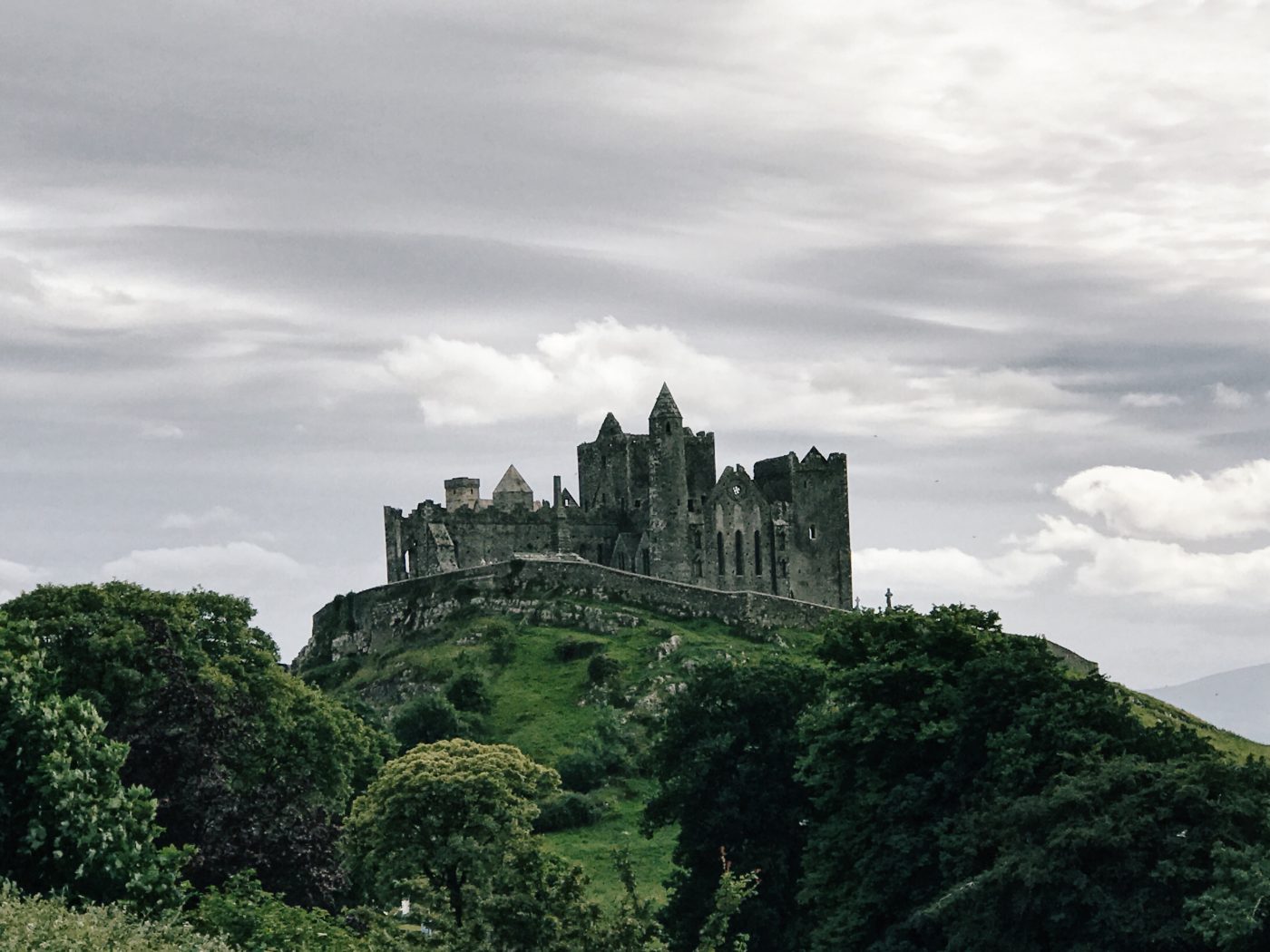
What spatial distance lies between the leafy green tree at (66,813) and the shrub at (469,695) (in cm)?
4579

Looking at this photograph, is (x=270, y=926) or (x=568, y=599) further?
(x=568, y=599)

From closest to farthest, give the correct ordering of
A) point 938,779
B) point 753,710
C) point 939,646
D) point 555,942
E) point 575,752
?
point 555,942, point 938,779, point 939,646, point 753,710, point 575,752

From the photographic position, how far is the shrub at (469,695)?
9438 cm

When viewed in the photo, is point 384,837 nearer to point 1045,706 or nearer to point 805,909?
point 805,909

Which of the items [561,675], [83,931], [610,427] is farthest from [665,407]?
[83,931]

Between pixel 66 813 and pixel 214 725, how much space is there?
1352 centimetres

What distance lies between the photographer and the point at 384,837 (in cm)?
6119

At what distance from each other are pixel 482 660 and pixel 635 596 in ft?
34.2

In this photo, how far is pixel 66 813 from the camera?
150 ft

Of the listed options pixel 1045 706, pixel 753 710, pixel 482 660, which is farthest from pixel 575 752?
pixel 1045 706

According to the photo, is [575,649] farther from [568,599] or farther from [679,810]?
[679,810]

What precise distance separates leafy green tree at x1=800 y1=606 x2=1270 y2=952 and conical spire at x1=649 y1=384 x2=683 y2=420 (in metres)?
56.6

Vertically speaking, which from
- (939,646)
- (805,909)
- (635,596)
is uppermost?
(635,596)

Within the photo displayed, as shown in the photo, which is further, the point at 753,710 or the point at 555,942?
the point at 753,710
